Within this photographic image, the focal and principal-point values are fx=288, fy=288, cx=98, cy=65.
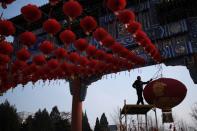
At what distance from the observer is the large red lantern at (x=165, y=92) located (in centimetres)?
692

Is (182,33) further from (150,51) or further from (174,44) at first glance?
(150,51)

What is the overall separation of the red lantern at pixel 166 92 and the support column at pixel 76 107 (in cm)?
619

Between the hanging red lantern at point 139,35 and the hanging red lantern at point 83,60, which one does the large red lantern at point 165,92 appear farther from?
the hanging red lantern at point 83,60

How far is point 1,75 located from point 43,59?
267 cm

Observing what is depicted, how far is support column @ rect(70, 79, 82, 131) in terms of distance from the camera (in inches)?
506

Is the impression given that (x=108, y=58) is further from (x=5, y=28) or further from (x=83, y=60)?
(x=5, y=28)

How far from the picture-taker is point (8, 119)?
1781 cm

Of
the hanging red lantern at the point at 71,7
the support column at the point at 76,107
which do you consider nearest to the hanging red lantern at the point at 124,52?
the hanging red lantern at the point at 71,7

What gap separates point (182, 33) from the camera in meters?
10.4

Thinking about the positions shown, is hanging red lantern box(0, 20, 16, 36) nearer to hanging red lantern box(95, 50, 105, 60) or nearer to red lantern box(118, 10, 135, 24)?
red lantern box(118, 10, 135, 24)

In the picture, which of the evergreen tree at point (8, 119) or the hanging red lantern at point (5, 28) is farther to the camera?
the evergreen tree at point (8, 119)

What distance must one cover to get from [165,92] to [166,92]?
0.02 metres

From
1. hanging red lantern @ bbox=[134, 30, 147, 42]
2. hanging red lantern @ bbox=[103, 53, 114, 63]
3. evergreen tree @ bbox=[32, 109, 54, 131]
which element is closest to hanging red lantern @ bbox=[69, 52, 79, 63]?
hanging red lantern @ bbox=[103, 53, 114, 63]

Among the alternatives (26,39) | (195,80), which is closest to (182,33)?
(195,80)
